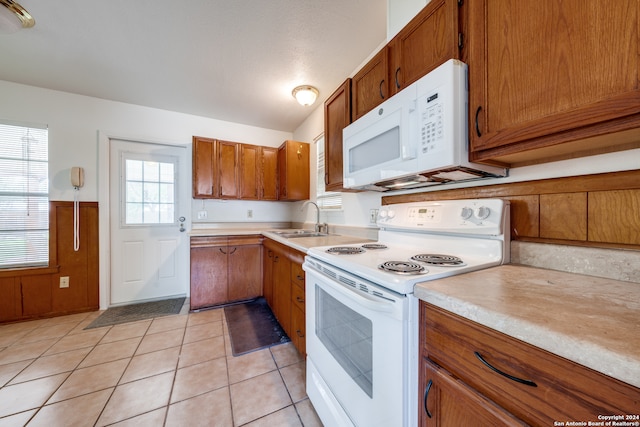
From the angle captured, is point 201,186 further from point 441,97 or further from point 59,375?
point 441,97

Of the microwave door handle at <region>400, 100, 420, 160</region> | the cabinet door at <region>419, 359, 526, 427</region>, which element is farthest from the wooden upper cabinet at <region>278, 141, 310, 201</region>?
the cabinet door at <region>419, 359, 526, 427</region>

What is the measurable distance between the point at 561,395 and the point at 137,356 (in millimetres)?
2441

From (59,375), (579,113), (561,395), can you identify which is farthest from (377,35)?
(59,375)

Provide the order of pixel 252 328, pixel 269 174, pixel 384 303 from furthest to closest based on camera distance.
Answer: pixel 269 174 → pixel 252 328 → pixel 384 303

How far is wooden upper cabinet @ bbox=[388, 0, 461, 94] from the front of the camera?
38.7 inches

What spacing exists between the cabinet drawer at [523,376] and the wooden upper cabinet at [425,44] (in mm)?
1088

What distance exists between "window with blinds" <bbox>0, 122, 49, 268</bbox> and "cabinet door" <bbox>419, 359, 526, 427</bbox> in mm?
3744

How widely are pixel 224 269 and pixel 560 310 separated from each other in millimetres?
2809

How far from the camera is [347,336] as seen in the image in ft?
3.35

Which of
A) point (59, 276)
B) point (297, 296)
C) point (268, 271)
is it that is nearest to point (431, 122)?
point (297, 296)

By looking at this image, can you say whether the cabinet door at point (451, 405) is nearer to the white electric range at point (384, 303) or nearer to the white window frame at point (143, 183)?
the white electric range at point (384, 303)

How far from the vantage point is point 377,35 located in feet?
5.74

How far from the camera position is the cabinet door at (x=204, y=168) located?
280cm

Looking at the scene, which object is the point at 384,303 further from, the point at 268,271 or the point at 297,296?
the point at 268,271
